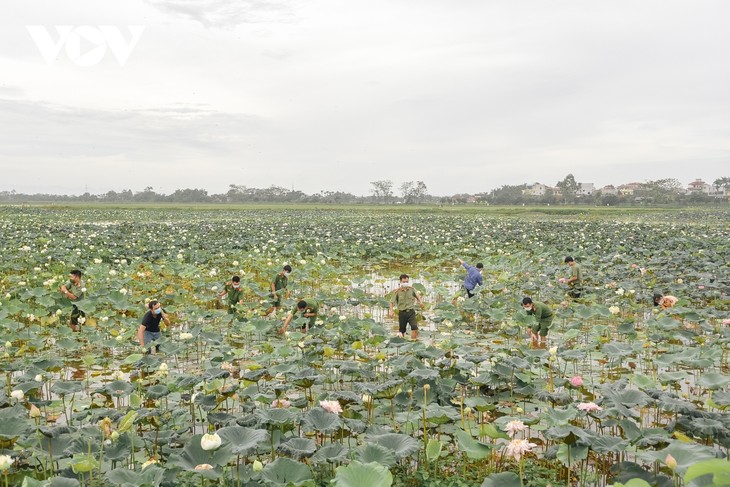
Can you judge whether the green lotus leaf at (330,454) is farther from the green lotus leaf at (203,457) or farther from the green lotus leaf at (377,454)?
the green lotus leaf at (203,457)

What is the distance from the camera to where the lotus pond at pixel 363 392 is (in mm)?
3906

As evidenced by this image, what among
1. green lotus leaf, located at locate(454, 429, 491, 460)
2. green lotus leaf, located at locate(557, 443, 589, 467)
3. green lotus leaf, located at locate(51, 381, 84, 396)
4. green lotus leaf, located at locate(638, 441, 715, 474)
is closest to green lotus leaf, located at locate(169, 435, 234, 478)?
green lotus leaf, located at locate(454, 429, 491, 460)

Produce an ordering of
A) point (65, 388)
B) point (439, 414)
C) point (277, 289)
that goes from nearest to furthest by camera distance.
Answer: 1. point (439, 414)
2. point (65, 388)
3. point (277, 289)

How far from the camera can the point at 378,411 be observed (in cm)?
567

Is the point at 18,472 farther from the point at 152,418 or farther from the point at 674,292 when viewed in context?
the point at 674,292

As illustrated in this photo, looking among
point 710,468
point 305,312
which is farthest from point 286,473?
point 305,312

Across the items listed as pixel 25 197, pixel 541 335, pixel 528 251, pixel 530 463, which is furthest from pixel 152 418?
pixel 25 197

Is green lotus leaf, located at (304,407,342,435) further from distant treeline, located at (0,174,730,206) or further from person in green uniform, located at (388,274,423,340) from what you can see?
distant treeline, located at (0,174,730,206)

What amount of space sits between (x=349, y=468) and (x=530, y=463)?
89.7 inches

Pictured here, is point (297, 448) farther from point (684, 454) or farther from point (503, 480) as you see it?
point (684, 454)

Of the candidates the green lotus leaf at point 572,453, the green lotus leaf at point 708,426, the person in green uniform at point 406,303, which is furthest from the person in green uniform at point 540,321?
the green lotus leaf at point 572,453

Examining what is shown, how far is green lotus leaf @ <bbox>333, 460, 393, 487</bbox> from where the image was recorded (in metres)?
3.02

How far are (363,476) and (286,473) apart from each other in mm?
719

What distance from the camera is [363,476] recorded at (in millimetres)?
3100
